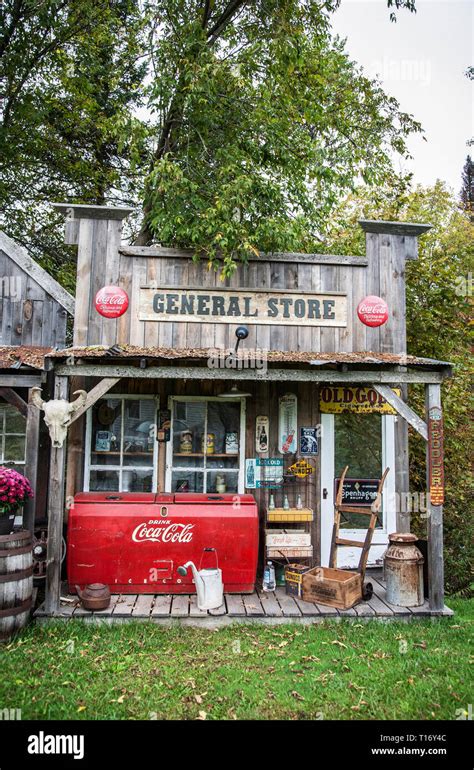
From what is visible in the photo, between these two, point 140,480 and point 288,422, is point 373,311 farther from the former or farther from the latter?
point 140,480

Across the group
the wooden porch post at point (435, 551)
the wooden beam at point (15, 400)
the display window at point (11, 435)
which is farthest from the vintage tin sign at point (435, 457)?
the display window at point (11, 435)

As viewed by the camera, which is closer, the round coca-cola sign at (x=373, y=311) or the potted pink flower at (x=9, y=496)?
the potted pink flower at (x=9, y=496)

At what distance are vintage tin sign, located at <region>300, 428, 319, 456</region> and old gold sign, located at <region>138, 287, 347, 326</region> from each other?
1514 mm

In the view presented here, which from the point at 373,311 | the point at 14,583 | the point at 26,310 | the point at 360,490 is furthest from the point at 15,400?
the point at 373,311

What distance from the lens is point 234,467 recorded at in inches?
283

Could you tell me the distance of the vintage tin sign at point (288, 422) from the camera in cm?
717

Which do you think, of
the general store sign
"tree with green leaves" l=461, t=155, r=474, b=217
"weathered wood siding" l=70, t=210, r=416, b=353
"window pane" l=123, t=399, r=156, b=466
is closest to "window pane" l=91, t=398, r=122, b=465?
"window pane" l=123, t=399, r=156, b=466

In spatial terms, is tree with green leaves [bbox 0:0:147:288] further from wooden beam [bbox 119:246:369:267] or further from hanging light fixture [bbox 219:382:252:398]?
hanging light fixture [bbox 219:382:252:398]

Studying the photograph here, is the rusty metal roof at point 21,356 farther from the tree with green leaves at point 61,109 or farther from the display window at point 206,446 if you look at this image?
the tree with green leaves at point 61,109

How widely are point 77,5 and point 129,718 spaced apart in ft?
39.8

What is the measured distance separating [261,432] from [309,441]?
69cm

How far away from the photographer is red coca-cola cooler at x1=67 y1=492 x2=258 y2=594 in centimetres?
601

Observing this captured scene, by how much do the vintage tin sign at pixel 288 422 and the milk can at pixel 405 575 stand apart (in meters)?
1.91

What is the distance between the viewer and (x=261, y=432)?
282 inches
